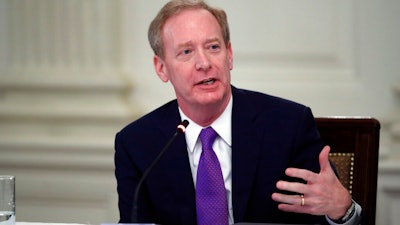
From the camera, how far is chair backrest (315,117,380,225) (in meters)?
2.43

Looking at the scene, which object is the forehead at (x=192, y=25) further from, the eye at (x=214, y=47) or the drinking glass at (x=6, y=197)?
the drinking glass at (x=6, y=197)

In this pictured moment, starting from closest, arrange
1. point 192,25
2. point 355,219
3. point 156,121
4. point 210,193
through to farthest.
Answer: point 355,219, point 210,193, point 192,25, point 156,121

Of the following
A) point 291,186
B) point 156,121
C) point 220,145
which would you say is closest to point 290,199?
point 291,186

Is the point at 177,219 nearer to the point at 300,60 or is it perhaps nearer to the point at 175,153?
the point at 175,153

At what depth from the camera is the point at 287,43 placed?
10.9 feet

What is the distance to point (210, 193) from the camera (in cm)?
220

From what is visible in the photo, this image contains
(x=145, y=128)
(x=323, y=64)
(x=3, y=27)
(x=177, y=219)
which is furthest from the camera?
(x=3, y=27)

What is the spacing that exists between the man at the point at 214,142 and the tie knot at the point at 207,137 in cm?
1

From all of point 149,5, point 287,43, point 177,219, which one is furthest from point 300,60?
point 177,219

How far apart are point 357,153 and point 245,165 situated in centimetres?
45

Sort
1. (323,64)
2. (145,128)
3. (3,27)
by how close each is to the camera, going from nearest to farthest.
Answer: (145,128)
(323,64)
(3,27)

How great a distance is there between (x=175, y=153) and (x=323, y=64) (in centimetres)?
126

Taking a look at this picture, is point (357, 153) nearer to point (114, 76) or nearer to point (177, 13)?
point (177, 13)

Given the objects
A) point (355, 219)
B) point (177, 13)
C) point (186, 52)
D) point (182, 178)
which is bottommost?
point (355, 219)
